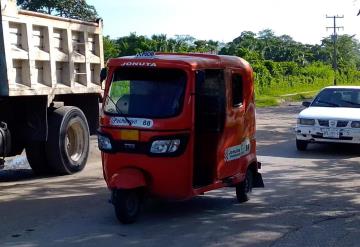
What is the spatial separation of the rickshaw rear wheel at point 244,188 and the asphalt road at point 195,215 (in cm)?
9

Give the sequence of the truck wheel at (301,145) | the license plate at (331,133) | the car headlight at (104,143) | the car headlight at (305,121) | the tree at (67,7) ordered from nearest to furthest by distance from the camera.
Answer: the car headlight at (104,143), the license plate at (331,133), the car headlight at (305,121), the truck wheel at (301,145), the tree at (67,7)

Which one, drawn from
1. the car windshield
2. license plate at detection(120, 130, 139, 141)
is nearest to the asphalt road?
license plate at detection(120, 130, 139, 141)

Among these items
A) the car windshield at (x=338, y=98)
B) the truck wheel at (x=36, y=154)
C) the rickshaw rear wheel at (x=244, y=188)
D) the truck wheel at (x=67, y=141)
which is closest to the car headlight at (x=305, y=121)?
the car windshield at (x=338, y=98)

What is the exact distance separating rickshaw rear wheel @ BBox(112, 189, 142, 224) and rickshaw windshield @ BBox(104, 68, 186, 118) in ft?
2.80

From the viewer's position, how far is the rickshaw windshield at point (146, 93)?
6914 mm

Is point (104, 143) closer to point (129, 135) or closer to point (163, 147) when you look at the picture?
point (129, 135)

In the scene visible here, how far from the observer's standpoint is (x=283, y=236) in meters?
6.45

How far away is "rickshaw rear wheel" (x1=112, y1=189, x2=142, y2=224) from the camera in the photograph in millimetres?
6734

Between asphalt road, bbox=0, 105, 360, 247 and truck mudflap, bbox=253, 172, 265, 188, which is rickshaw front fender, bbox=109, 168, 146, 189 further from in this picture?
truck mudflap, bbox=253, 172, 265, 188

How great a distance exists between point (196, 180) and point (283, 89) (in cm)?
4255

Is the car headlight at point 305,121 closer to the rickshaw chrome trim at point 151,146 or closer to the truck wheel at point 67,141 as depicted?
the truck wheel at point 67,141

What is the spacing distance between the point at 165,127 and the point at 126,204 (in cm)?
91

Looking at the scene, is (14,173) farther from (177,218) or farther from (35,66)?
(177,218)

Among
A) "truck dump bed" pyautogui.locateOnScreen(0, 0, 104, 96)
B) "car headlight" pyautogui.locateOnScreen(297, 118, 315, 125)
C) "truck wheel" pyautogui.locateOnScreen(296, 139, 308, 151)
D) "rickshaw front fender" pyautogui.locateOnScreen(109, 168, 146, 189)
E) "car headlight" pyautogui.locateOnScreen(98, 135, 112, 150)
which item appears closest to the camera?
"rickshaw front fender" pyautogui.locateOnScreen(109, 168, 146, 189)
